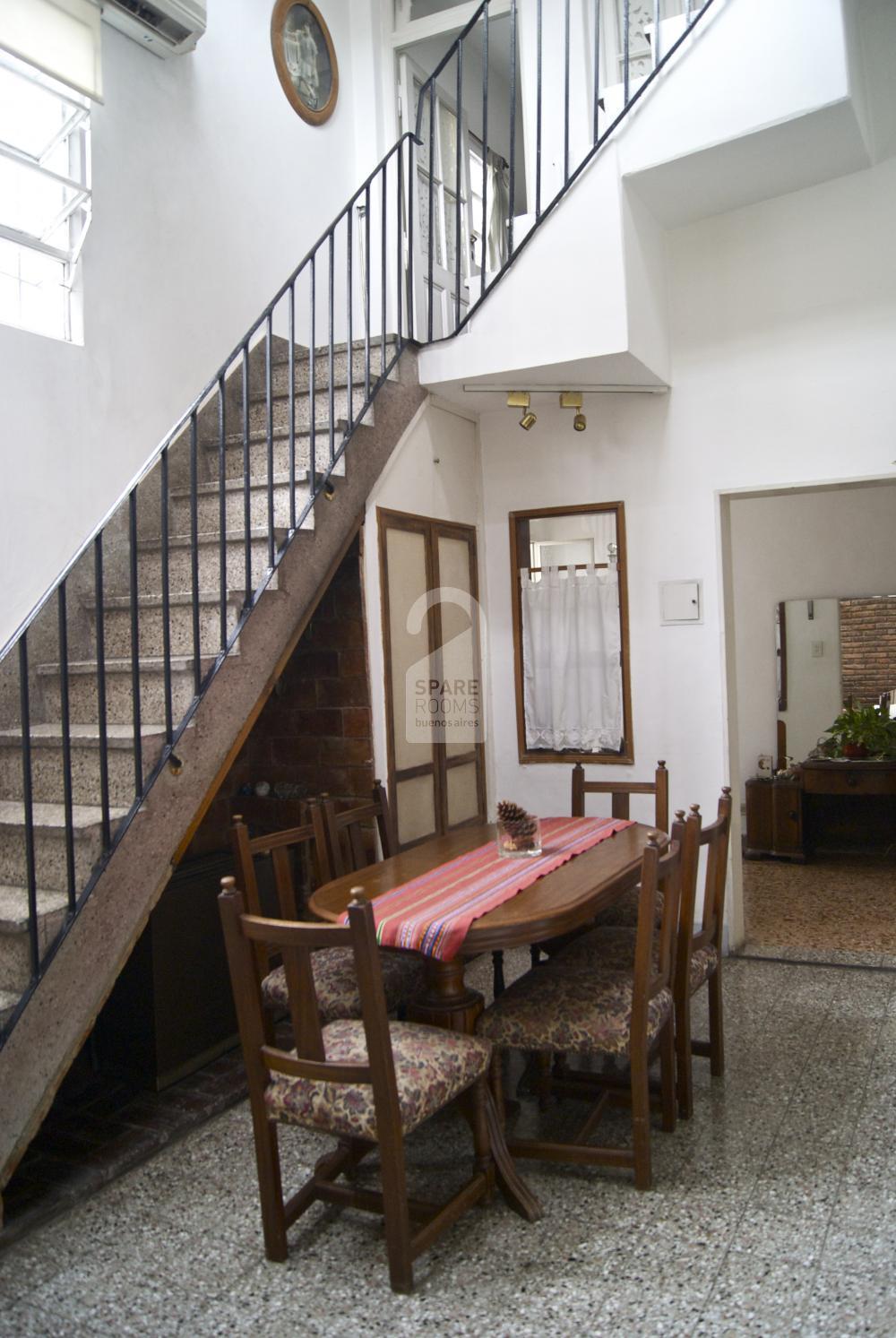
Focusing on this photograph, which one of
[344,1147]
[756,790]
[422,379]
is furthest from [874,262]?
[344,1147]

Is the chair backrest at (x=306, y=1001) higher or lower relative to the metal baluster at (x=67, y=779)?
lower

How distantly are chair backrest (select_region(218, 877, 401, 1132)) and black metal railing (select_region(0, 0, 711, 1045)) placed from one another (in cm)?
66

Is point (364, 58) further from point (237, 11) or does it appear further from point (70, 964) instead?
point (70, 964)

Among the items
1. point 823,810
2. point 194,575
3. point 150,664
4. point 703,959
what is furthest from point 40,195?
point 823,810

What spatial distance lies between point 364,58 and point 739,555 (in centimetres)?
388

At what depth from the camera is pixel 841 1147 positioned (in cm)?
283

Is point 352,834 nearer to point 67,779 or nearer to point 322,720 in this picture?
point 322,720

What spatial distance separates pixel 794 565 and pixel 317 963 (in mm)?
5213

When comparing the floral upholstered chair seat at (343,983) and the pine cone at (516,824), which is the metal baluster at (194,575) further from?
the pine cone at (516,824)

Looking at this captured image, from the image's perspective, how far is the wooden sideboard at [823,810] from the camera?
6332 millimetres

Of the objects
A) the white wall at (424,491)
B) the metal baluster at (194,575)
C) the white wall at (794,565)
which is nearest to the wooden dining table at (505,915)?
the metal baluster at (194,575)

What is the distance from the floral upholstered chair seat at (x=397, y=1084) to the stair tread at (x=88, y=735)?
1071 mm

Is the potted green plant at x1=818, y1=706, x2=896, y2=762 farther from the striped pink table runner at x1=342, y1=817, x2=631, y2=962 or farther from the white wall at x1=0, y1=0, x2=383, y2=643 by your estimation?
the white wall at x1=0, y1=0, x2=383, y2=643

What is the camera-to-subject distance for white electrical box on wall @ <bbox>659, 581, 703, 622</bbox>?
4.72 m
